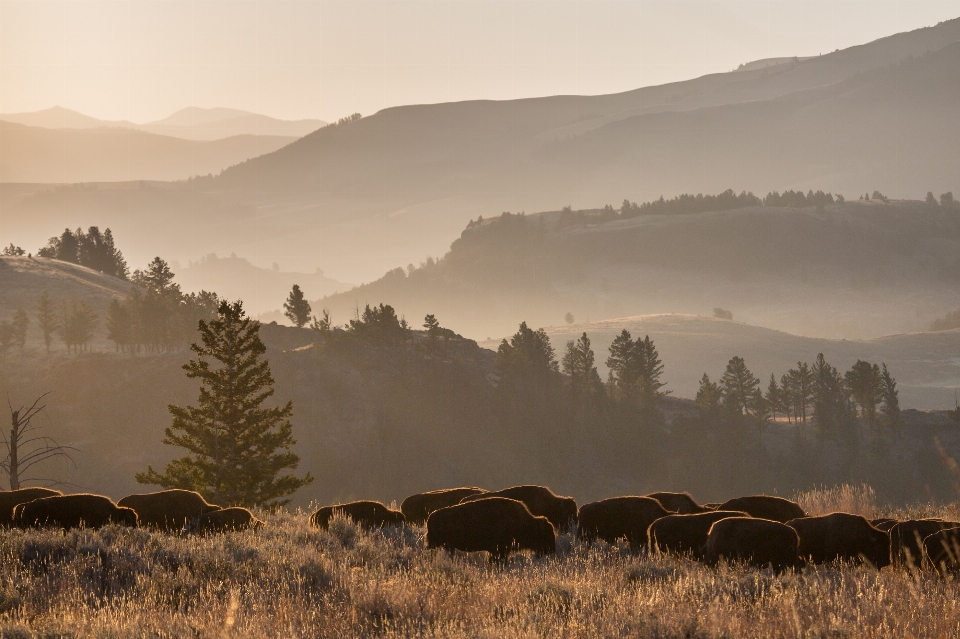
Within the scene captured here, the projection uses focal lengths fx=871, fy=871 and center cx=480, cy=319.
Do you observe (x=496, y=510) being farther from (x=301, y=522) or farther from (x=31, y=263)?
(x=31, y=263)

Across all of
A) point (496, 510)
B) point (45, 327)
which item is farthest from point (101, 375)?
point (496, 510)

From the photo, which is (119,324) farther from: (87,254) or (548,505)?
(548,505)

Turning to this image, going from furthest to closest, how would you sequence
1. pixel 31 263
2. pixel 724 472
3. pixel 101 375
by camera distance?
pixel 31 263, pixel 101 375, pixel 724 472

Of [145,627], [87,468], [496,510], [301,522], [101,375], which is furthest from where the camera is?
[101,375]

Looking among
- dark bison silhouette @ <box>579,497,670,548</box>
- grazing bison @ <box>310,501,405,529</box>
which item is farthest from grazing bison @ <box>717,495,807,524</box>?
grazing bison @ <box>310,501,405,529</box>

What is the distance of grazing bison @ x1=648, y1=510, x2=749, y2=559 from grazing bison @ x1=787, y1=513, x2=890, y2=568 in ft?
4.94

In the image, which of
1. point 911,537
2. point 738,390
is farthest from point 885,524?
point 738,390

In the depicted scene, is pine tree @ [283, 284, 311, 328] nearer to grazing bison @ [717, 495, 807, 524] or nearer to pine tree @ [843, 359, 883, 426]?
pine tree @ [843, 359, 883, 426]

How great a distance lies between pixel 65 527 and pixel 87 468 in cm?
7809

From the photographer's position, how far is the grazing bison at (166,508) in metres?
18.6

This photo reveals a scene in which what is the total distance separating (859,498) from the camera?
30.0 metres

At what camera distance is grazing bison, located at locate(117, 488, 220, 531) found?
61.0 ft

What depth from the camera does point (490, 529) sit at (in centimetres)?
1539

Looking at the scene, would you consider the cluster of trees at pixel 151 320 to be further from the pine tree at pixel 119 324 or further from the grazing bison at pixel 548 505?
the grazing bison at pixel 548 505
